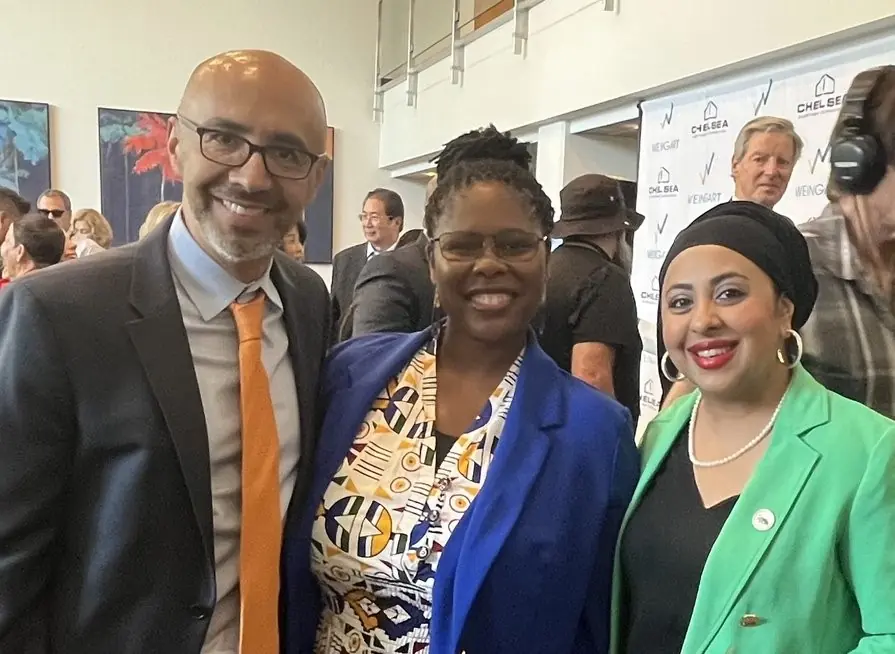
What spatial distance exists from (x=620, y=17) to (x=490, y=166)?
139 inches

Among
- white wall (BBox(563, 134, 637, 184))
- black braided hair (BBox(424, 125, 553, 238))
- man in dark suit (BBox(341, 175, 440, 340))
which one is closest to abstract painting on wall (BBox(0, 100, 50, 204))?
white wall (BBox(563, 134, 637, 184))

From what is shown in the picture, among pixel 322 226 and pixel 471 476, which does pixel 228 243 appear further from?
pixel 322 226

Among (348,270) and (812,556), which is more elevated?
(348,270)

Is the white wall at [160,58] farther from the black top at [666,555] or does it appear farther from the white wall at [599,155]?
the black top at [666,555]

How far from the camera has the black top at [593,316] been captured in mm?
2818

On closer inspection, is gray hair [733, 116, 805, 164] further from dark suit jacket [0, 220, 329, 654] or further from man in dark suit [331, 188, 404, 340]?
man in dark suit [331, 188, 404, 340]

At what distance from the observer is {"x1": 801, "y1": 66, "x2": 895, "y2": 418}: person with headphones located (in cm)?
171

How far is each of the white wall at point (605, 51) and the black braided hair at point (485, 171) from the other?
6.75ft

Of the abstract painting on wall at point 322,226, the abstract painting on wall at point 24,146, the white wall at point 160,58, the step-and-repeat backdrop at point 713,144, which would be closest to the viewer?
A: the step-and-repeat backdrop at point 713,144

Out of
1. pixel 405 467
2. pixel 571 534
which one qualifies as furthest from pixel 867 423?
pixel 405 467

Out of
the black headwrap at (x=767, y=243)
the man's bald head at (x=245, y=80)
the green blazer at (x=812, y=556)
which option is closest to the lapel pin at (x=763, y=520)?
the green blazer at (x=812, y=556)

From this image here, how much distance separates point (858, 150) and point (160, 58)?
27.5 feet

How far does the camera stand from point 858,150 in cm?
170

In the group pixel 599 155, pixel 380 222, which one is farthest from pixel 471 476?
pixel 599 155
